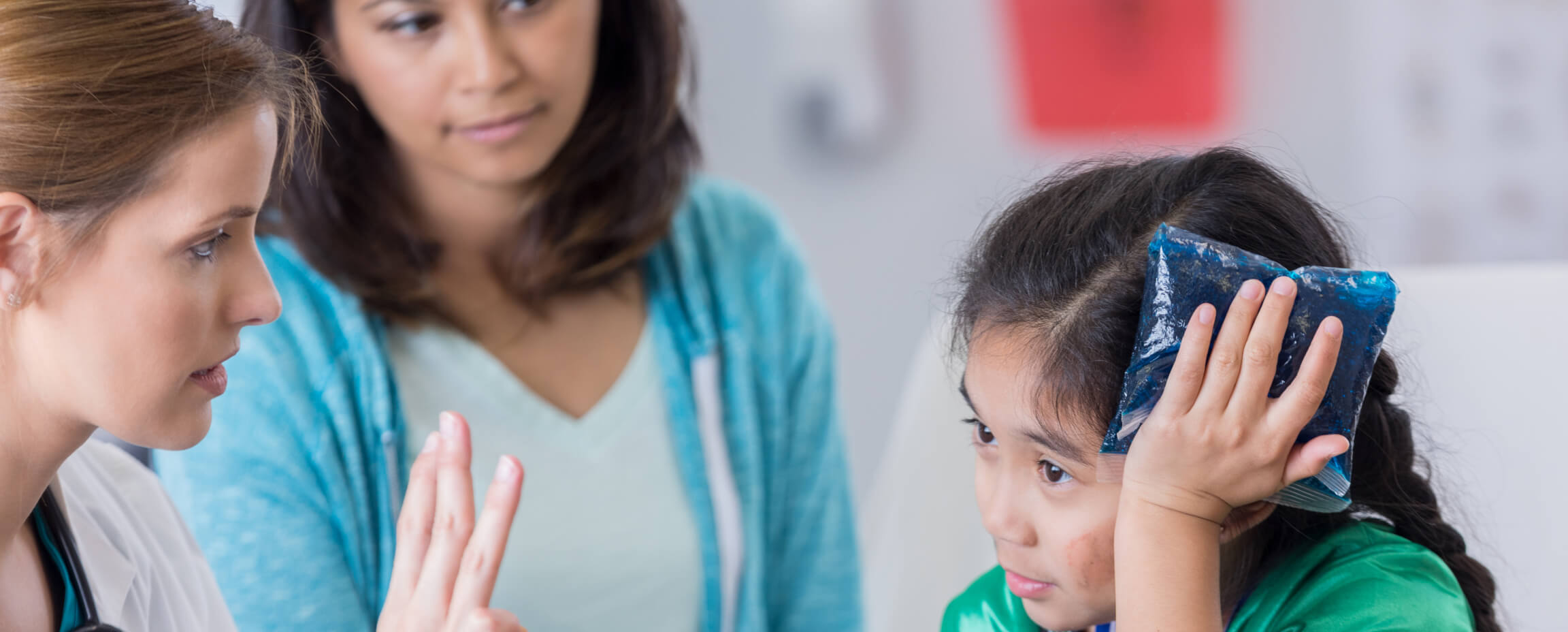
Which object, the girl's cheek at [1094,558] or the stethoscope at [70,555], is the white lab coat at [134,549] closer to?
the stethoscope at [70,555]

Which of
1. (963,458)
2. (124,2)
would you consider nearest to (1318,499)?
(963,458)

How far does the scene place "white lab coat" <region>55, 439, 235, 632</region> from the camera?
812 mm

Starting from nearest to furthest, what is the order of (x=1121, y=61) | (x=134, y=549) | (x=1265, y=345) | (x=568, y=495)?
(x=1265, y=345), (x=134, y=549), (x=568, y=495), (x=1121, y=61)

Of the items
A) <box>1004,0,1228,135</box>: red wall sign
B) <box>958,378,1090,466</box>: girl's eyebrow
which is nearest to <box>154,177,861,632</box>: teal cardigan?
<box>958,378,1090,466</box>: girl's eyebrow

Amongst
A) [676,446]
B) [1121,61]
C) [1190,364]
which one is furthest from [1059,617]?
[1121,61]

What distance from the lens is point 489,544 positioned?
722 mm

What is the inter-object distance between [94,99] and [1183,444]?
61 cm

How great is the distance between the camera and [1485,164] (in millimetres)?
2025

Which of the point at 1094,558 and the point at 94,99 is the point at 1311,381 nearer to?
the point at 1094,558

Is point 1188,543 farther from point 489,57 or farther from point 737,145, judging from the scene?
point 737,145

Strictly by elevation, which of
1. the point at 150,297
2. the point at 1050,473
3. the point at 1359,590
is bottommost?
the point at 1359,590

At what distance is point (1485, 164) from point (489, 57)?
172cm

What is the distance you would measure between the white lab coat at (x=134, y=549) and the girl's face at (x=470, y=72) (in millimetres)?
363

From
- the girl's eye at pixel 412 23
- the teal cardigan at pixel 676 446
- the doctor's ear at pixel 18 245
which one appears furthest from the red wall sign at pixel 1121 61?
the doctor's ear at pixel 18 245
